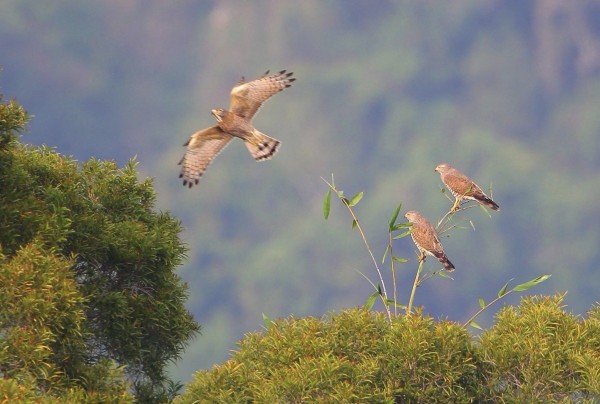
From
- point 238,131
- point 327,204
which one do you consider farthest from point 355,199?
point 238,131

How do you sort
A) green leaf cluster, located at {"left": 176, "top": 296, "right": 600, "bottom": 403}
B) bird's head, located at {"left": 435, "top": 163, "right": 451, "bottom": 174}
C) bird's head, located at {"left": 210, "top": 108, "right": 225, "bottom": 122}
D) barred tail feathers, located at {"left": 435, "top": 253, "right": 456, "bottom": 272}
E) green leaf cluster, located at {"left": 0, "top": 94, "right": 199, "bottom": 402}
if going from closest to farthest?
green leaf cluster, located at {"left": 0, "top": 94, "right": 199, "bottom": 402} → green leaf cluster, located at {"left": 176, "top": 296, "right": 600, "bottom": 403} → barred tail feathers, located at {"left": 435, "top": 253, "right": 456, "bottom": 272} → bird's head, located at {"left": 210, "top": 108, "right": 225, "bottom": 122} → bird's head, located at {"left": 435, "top": 163, "right": 451, "bottom": 174}

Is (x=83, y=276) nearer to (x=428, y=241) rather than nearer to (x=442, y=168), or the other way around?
(x=428, y=241)

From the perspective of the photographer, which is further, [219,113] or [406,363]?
[219,113]

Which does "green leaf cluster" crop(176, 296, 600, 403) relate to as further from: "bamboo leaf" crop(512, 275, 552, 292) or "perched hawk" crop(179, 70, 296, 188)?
"perched hawk" crop(179, 70, 296, 188)

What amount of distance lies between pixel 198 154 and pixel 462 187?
5.87 meters

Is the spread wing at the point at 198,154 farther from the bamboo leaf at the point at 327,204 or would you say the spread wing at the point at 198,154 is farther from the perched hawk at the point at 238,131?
the bamboo leaf at the point at 327,204

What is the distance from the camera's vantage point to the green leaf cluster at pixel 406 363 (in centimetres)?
1672

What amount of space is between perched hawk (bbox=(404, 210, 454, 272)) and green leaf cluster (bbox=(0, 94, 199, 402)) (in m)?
5.12

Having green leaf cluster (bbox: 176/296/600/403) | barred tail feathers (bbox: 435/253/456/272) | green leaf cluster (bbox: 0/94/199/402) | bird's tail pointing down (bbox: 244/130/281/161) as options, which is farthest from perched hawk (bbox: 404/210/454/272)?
green leaf cluster (bbox: 0/94/199/402)

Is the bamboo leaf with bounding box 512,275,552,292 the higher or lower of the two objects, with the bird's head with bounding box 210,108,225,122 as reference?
lower

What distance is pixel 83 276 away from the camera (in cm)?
1981

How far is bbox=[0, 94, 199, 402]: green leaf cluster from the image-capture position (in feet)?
51.4

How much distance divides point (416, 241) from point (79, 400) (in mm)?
8551

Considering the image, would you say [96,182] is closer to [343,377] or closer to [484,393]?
[343,377]
